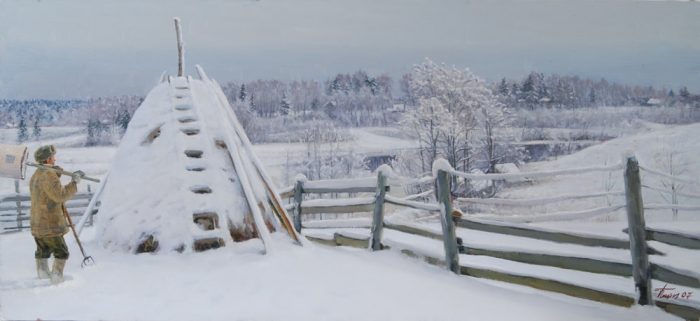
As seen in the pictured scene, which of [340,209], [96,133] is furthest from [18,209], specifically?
[340,209]

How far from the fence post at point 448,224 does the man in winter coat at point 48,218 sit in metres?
2.48

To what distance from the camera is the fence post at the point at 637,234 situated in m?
3.25

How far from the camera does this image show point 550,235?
141 inches

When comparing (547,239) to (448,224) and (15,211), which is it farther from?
(15,211)

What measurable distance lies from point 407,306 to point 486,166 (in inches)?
61.4

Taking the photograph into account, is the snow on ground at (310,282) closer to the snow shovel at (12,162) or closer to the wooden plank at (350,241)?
the snow shovel at (12,162)

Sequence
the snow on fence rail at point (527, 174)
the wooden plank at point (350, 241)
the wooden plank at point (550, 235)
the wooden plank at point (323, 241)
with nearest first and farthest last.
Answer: the wooden plank at point (550, 235) → the snow on fence rail at point (527, 174) → the wooden plank at point (350, 241) → the wooden plank at point (323, 241)

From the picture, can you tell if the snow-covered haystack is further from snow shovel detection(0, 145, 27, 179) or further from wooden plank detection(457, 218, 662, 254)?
wooden plank detection(457, 218, 662, 254)

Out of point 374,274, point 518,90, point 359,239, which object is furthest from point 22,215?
point 518,90

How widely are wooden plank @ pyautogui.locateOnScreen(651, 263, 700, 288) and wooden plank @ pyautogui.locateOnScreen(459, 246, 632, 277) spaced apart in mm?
139

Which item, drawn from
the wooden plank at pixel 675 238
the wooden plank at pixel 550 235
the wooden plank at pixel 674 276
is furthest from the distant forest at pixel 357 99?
the wooden plank at pixel 674 276

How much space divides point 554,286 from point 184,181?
261 centimetres
